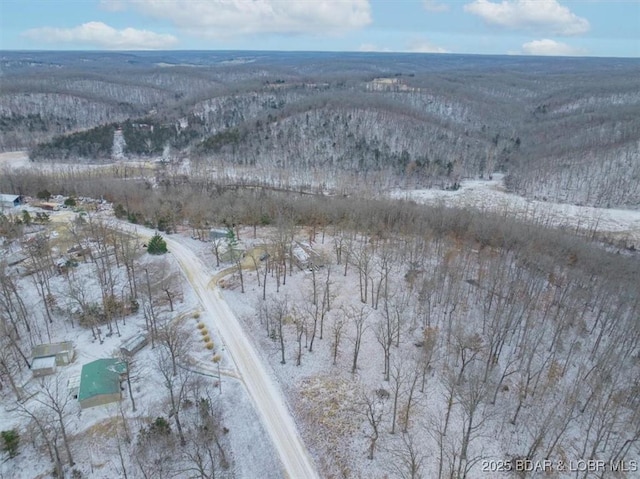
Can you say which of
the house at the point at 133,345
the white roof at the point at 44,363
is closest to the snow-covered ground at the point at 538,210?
the house at the point at 133,345

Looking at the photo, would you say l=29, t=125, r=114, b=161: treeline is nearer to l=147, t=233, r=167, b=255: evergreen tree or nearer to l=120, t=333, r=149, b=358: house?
l=147, t=233, r=167, b=255: evergreen tree

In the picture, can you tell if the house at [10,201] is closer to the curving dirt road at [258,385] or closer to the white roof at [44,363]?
the curving dirt road at [258,385]

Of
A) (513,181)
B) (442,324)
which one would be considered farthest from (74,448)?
(513,181)

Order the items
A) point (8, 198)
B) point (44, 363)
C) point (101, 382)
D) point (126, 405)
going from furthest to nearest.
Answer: point (8, 198) < point (44, 363) < point (101, 382) < point (126, 405)

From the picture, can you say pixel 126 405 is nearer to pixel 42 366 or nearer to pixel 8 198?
pixel 42 366

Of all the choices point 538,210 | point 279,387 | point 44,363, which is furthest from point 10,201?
point 538,210

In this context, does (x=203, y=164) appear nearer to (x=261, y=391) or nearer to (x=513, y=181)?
(x=513, y=181)
